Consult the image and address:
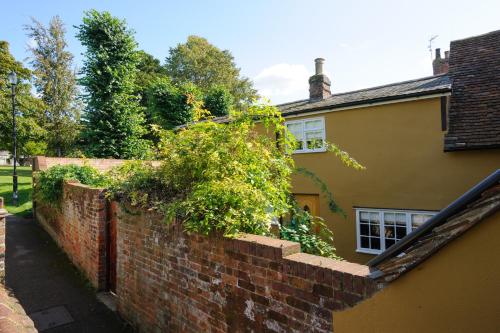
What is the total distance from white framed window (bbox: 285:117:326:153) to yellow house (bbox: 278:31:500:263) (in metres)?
0.04

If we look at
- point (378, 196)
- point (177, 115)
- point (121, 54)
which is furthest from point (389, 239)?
point (177, 115)

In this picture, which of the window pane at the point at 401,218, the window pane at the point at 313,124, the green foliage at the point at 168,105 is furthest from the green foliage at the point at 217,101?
the window pane at the point at 401,218

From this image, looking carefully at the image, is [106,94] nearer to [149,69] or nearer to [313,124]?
[313,124]

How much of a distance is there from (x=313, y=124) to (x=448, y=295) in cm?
1063

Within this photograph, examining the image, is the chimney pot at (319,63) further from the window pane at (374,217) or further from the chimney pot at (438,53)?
the chimney pot at (438,53)

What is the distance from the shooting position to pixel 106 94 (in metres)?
Result: 17.3

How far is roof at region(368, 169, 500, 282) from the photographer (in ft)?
5.81

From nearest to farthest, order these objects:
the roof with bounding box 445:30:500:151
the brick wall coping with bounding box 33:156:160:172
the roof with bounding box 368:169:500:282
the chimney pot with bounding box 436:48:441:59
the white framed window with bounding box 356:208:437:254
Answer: the roof with bounding box 368:169:500:282, the roof with bounding box 445:30:500:151, the white framed window with bounding box 356:208:437:254, the brick wall coping with bounding box 33:156:160:172, the chimney pot with bounding box 436:48:441:59

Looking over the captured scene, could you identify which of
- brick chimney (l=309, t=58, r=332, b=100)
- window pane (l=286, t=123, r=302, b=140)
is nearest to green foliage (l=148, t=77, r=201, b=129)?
brick chimney (l=309, t=58, r=332, b=100)

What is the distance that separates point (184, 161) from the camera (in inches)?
173

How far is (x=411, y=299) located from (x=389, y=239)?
29.7 feet

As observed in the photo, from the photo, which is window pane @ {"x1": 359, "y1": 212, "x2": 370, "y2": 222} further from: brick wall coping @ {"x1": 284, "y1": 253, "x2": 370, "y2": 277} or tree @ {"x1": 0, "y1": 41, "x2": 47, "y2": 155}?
tree @ {"x1": 0, "y1": 41, "x2": 47, "y2": 155}

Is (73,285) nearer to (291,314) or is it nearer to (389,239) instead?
(291,314)

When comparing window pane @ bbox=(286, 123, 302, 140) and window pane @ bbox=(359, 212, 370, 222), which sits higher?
window pane @ bbox=(286, 123, 302, 140)
